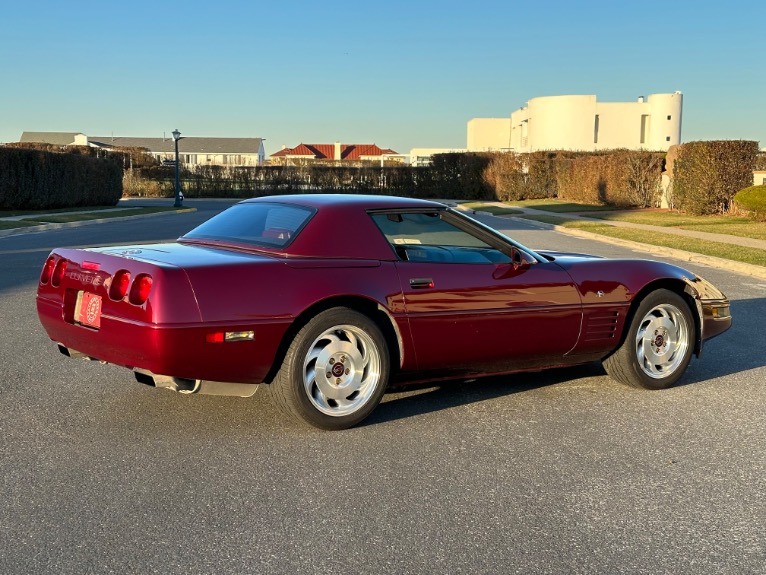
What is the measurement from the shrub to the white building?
2416 inches

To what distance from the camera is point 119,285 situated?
514cm

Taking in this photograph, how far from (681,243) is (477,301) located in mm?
15585

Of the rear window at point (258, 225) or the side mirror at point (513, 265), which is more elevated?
the rear window at point (258, 225)

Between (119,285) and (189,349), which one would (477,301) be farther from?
(119,285)

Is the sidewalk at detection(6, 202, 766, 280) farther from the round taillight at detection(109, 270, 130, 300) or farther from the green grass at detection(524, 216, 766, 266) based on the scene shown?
the round taillight at detection(109, 270, 130, 300)

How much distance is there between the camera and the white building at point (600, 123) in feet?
288

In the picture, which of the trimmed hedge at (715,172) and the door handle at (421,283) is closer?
the door handle at (421,283)

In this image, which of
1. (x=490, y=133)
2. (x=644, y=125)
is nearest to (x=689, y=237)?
(x=644, y=125)

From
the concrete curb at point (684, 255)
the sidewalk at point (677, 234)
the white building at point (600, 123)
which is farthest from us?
the white building at point (600, 123)

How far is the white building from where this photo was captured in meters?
87.9

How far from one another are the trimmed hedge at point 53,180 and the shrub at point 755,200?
2502cm

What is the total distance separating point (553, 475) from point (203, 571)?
1.95 m

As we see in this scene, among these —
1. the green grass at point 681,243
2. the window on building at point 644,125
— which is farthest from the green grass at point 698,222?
the window on building at point 644,125

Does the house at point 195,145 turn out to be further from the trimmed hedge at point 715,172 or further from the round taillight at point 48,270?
the round taillight at point 48,270
